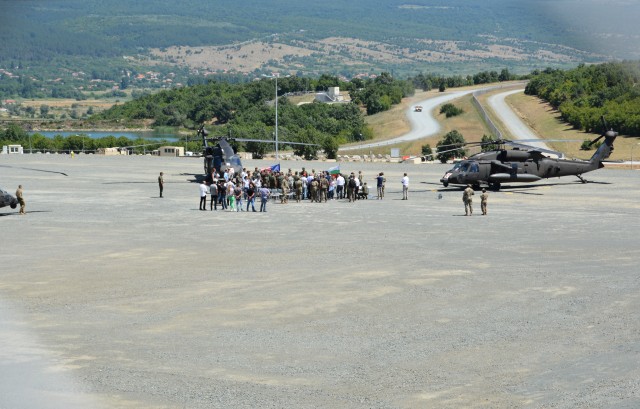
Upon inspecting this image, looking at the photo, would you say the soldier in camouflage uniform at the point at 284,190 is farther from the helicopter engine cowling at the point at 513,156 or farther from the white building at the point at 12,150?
the white building at the point at 12,150

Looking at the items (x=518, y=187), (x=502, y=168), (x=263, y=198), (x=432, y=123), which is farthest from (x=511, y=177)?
(x=432, y=123)

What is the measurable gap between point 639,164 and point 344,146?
52965 millimetres

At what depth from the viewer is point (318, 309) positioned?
24.2 metres

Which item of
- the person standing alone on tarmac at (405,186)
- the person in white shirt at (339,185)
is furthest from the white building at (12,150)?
the person standing alone on tarmac at (405,186)

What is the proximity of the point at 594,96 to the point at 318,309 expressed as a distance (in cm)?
10329

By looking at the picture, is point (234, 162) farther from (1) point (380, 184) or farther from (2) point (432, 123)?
(2) point (432, 123)

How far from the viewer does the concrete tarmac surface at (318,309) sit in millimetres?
17719

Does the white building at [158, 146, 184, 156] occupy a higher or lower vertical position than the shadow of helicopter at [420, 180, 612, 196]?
higher

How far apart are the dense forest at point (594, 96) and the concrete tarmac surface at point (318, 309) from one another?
59559mm

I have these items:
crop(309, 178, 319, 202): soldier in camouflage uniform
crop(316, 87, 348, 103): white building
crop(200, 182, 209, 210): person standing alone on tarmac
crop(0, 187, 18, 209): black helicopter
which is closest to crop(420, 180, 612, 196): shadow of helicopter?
crop(309, 178, 319, 202): soldier in camouflage uniform

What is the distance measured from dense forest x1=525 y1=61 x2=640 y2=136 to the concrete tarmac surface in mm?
59559

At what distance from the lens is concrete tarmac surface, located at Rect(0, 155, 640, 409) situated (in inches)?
698

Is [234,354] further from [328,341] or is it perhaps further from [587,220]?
[587,220]

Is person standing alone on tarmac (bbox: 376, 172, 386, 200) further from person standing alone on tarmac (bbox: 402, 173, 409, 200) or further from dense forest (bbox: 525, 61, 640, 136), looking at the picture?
dense forest (bbox: 525, 61, 640, 136)
